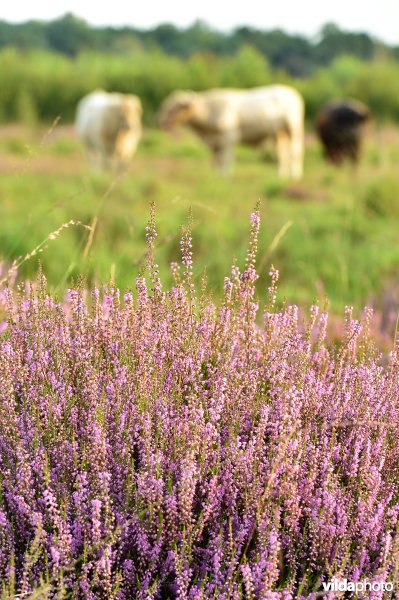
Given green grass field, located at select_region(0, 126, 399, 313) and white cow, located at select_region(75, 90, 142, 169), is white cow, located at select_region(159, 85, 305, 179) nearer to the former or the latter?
green grass field, located at select_region(0, 126, 399, 313)

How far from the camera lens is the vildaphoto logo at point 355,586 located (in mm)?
1662

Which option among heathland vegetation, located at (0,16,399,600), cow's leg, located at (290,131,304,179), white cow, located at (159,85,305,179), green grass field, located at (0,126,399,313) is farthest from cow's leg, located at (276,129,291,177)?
heathland vegetation, located at (0,16,399,600)

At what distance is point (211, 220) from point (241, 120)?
9085 millimetres

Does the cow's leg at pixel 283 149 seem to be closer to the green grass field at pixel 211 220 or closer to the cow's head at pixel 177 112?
the green grass field at pixel 211 220

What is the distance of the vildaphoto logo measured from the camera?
5.45 ft

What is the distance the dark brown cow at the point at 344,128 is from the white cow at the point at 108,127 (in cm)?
437

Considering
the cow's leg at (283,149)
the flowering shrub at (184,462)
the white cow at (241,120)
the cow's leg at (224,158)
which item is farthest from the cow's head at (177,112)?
the flowering shrub at (184,462)

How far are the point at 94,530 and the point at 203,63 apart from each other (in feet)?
93.9

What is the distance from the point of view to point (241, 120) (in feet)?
55.2

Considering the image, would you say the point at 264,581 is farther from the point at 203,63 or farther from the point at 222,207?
the point at 203,63

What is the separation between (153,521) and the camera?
5.72 feet

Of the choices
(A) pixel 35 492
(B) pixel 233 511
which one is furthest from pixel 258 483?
(A) pixel 35 492

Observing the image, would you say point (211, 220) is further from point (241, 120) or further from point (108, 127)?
point (241, 120)

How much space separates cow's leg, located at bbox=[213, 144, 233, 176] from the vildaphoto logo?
47.0 ft
